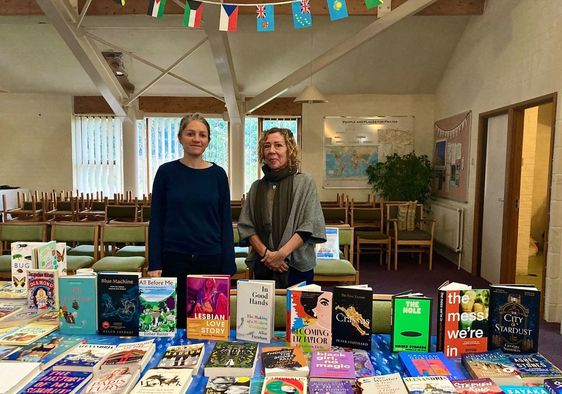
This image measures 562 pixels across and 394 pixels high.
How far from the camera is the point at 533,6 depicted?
4039mm

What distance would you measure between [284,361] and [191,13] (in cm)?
269

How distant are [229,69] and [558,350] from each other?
470 cm

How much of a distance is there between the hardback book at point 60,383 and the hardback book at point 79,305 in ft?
1.00

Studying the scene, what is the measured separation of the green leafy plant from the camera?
6625 millimetres

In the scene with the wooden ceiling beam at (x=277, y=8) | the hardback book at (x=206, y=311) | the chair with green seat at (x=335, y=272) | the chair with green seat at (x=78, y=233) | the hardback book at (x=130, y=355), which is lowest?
the chair with green seat at (x=335, y=272)

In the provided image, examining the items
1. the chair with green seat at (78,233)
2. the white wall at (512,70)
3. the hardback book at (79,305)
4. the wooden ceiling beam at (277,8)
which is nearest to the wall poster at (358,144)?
the white wall at (512,70)

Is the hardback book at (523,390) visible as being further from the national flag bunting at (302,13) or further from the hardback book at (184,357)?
the national flag bunting at (302,13)

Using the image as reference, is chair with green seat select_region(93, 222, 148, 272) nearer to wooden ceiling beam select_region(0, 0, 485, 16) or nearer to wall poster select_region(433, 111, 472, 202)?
wooden ceiling beam select_region(0, 0, 485, 16)

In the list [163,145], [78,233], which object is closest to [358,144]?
[163,145]

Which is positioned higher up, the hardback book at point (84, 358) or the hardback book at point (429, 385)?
the hardback book at point (429, 385)

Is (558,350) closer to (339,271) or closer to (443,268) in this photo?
(339,271)

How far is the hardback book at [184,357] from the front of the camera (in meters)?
1.27

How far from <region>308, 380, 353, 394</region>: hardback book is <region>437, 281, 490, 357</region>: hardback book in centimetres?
42

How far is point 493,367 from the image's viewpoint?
126 cm
